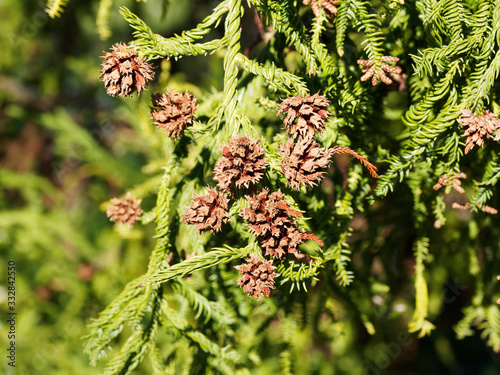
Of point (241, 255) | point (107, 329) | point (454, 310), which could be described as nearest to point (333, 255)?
point (241, 255)

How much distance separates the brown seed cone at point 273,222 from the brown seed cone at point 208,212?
0.04 meters

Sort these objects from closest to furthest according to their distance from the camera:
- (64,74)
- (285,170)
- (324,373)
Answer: (285,170) → (324,373) → (64,74)

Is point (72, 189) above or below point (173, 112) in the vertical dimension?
above

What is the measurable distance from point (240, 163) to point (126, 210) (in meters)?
0.34

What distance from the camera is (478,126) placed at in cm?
66

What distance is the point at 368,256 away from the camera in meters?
1.22

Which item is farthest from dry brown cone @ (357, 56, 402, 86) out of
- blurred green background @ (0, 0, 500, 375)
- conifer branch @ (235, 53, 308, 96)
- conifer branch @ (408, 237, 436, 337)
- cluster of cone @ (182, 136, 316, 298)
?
blurred green background @ (0, 0, 500, 375)

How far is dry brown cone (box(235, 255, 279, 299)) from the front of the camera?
619mm

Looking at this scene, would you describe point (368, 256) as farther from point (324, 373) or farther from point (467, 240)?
point (324, 373)

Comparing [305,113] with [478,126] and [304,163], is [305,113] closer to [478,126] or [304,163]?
[304,163]

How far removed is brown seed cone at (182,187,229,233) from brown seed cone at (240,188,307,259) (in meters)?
0.04

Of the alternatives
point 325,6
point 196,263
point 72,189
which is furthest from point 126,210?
point 72,189

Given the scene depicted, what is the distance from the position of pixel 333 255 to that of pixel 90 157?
1470 millimetres

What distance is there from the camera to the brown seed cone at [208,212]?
2.08 feet
